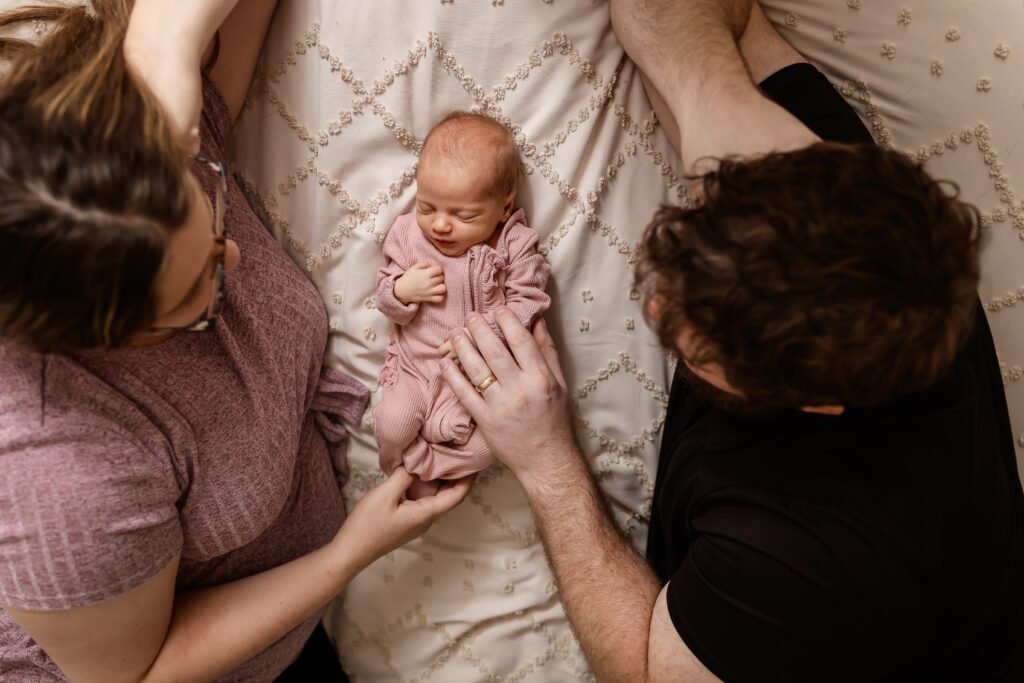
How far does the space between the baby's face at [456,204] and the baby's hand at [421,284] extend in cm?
4

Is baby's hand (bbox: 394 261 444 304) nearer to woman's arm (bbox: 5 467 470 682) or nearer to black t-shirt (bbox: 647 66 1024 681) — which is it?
woman's arm (bbox: 5 467 470 682)

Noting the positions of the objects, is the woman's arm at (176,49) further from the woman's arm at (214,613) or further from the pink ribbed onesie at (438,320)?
the woman's arm at (214,613)

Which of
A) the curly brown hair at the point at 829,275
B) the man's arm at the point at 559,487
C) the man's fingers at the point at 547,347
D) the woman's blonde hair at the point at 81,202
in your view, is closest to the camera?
the woman's blonde hair at the point at 81,202

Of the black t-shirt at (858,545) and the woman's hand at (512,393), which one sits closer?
the black t-shirt at (858,545)

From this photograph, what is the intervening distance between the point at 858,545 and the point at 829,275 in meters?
0.38

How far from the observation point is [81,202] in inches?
28.1

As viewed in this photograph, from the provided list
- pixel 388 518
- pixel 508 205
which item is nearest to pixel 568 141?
pixel 508 205

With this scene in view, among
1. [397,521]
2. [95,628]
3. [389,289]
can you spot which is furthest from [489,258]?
[95,628]

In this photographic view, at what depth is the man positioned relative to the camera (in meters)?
0.84

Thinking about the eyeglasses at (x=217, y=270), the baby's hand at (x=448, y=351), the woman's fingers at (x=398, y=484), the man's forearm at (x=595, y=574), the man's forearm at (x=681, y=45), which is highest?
the man's forearm at (x=681, y=45)

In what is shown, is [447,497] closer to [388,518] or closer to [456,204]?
[388,518]

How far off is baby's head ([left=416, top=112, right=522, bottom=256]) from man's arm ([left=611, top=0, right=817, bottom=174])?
281mm

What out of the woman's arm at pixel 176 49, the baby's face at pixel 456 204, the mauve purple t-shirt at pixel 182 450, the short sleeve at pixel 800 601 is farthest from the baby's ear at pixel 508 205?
the short sleeve at pixel 800 601

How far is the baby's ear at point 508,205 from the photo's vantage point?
1187mm
